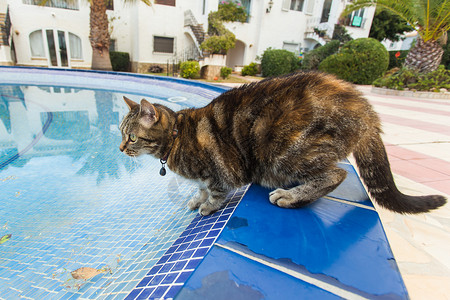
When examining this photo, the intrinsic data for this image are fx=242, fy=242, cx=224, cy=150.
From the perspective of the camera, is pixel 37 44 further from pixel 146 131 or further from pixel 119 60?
pixel 146 131

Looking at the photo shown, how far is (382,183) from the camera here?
1593 mm

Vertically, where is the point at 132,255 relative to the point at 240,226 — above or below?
below

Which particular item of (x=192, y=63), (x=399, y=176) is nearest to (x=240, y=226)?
(x=399, y=176)

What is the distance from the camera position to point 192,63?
44.0 feet

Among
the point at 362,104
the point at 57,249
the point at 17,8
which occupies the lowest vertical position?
the point at 57,249

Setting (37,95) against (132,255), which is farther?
(37,95)

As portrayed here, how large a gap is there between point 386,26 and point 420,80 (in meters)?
14.2

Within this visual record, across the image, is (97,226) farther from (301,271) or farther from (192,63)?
(192,63)

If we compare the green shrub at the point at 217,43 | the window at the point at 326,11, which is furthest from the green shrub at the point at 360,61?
the window at the point at 326,11

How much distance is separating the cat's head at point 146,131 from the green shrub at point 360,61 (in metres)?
13.9

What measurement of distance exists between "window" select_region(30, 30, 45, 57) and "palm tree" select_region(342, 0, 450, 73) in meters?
18.0

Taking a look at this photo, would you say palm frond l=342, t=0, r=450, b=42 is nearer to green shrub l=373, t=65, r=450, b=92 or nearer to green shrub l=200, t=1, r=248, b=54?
green shrub l=373, t=65, r=450, b=92

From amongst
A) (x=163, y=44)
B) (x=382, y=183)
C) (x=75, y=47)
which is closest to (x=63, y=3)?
(x=75, y=47)

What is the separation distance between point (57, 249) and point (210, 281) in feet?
4.87
